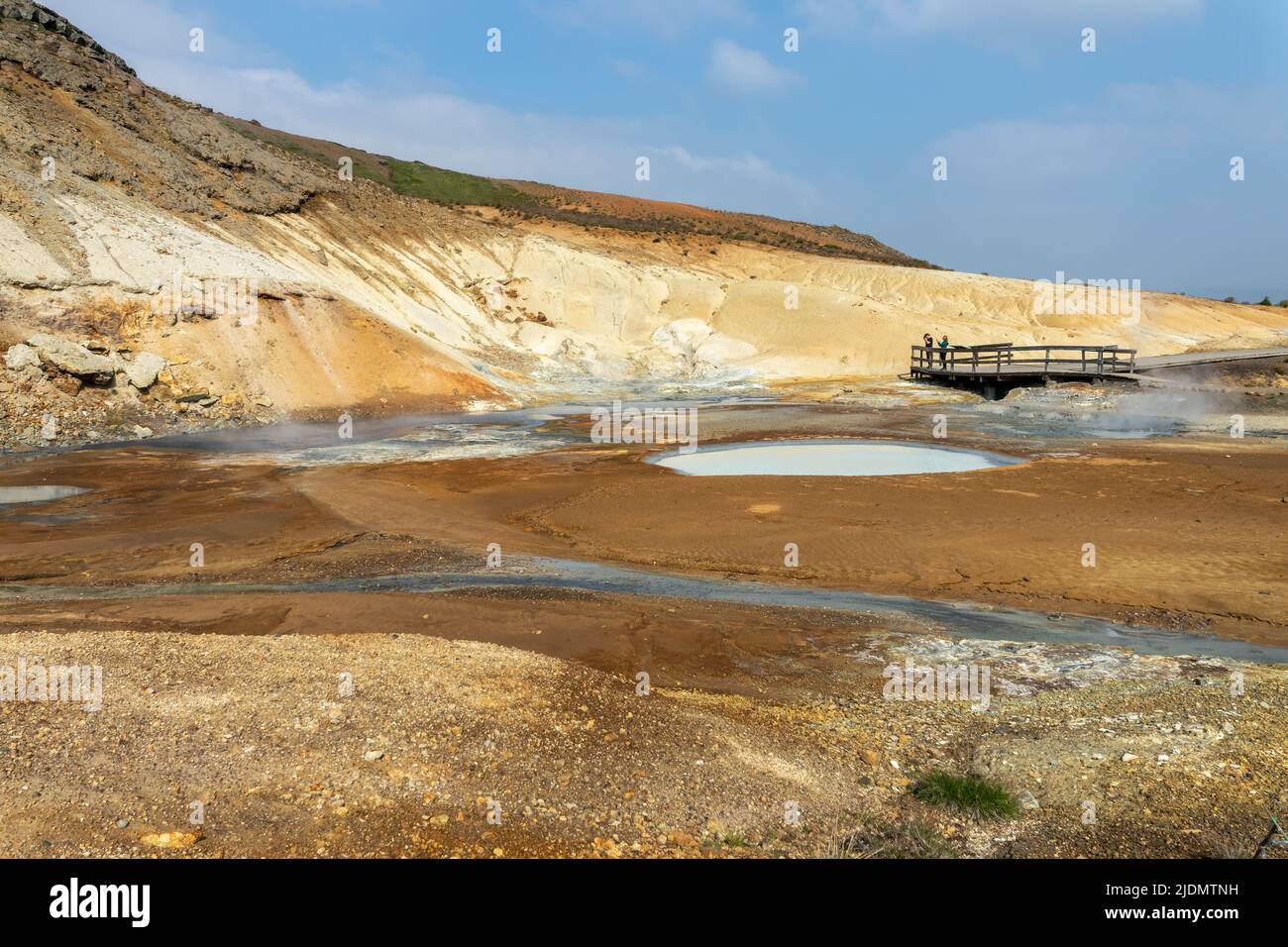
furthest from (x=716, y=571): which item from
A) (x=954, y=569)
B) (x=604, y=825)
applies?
(x=604, y=825)

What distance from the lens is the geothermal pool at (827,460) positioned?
1953 cm

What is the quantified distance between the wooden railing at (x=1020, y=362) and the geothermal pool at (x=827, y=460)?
13663 millimetres

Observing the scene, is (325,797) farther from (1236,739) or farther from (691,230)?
(691,230)

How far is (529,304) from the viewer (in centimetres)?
4816

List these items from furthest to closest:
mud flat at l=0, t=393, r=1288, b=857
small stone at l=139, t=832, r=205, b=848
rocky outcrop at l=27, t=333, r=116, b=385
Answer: rocky outcrop at l=27, t=333, r=116, b=385 < mud flat at l=0, t=393, r=1288, b=857 < small stone at l=139, t=832, r=205, b=848

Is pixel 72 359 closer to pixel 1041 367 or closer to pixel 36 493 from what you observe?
pixel 36 493

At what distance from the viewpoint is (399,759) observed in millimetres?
5836

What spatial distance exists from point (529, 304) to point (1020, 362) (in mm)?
24092

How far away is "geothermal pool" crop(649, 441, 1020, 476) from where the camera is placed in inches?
769

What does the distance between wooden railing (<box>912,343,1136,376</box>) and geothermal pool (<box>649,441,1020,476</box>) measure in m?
13.7

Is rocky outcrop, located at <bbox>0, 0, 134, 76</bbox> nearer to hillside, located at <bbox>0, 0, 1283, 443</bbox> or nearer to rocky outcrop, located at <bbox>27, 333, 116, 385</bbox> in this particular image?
hillside, located at <bbox>0, 0, 1283, 443</bbox>

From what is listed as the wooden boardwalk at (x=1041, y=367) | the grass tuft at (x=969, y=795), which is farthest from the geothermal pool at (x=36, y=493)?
the wooden boardwalk at (x=1041, y=367)

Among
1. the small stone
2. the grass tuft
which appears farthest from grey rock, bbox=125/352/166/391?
the grass tuft

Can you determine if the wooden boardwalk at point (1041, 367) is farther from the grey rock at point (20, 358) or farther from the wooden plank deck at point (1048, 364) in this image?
the grey rock at point (20, 358)
